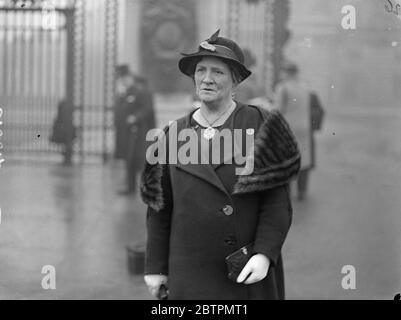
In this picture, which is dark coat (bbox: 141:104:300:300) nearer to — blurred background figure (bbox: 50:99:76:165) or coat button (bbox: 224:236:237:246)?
coat button (bbox: 224:236:237:246)

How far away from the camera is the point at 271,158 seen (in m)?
2.93

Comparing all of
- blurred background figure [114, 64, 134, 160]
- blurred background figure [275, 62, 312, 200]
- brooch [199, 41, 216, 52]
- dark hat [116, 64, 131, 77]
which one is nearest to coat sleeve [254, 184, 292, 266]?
brooch [199, 41, 216, 52]

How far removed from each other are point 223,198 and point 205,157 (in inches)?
6.9

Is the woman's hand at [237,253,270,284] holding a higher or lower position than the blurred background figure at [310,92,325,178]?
lower

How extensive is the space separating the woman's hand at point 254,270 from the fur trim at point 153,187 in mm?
423

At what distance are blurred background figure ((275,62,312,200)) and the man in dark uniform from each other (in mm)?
1355

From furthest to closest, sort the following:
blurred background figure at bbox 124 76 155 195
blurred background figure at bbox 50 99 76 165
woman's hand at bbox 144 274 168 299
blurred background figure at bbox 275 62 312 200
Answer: blurred background figure at bbox 124 76 155 195 < blurred background figure at bbox 50 99 76 165 < blurred background figure at bbox 275 62 312 200 < woman's hand at bbox 144 274 168 299

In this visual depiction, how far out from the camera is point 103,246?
5.46m

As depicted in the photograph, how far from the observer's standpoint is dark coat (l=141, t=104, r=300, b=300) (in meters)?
2.88

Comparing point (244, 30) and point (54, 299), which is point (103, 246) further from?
point (244, 30)

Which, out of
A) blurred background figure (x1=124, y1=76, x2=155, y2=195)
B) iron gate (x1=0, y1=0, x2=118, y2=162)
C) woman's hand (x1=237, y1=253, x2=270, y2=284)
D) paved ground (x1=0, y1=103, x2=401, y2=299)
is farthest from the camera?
blurred background figure (x1=124, y1=76, x2=155, y2=195)

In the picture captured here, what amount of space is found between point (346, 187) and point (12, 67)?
3015 mm

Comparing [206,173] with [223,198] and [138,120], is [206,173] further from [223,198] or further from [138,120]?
[138,120]

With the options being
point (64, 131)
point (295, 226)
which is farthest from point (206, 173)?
point (64, 131)
